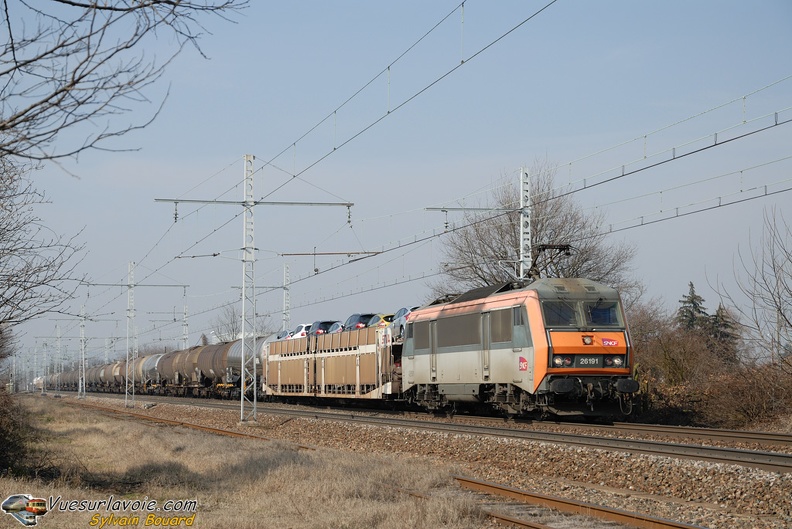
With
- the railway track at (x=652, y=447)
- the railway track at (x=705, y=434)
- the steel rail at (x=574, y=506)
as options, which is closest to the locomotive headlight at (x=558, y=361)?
the railway track at (x=705, y=434)

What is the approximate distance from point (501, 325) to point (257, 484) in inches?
430

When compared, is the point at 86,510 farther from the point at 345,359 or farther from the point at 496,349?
the point at 345,359

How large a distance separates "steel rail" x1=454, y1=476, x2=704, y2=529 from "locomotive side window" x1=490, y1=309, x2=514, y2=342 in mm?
9203

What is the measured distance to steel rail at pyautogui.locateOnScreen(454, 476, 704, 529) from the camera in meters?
9.69

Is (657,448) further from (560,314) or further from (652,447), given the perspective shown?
(560,314)

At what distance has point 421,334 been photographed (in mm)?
28250

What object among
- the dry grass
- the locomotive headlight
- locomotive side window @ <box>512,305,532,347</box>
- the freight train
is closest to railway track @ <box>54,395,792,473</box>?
the freight train

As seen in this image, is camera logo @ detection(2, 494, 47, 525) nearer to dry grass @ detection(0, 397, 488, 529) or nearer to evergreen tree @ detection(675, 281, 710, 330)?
dry grass @ detection(0, 397, 488, 529)

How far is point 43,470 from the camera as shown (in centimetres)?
1494

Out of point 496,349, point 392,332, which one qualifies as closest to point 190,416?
point 392,332

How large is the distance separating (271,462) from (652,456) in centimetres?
667

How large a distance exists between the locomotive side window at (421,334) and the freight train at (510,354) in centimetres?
3

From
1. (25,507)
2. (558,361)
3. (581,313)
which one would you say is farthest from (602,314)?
(25,507)

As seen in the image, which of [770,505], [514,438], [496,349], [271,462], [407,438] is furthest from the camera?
[496,349]
